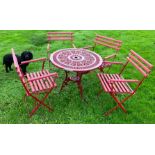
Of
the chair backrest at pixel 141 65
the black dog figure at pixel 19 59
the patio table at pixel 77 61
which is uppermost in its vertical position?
the chair backrest at pixel 141 65

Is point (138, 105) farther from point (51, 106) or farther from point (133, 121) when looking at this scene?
point (51, 106)

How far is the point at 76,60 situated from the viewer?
18.5 ft

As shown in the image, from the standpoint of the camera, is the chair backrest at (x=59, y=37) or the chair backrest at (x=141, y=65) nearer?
the chair backrest at (x=141, y=65)

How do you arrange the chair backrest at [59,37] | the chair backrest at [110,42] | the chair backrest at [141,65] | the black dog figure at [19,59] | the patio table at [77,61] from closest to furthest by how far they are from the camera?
the chair backrest at [141,65], the patio table at [77,61], the black dog figure at [19,59], the chair backrest at [110,42], the chair backrest at [59,37]

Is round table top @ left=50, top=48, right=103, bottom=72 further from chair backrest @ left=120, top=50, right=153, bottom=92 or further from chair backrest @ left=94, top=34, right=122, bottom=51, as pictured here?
chair backrest @ left=94, top=34, right=122, bottom=51

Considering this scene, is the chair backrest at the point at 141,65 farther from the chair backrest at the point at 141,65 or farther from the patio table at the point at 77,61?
the patio table at the point at 77,61

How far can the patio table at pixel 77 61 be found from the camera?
5.27 m

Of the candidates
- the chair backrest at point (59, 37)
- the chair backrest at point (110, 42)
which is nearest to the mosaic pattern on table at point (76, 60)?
the chair backrest at point (110, 42)

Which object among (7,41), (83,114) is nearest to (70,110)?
(83,114)

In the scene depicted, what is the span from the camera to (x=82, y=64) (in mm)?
5484

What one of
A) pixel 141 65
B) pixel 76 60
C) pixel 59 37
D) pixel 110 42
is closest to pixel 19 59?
pixel 59 37

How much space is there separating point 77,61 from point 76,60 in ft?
0.21

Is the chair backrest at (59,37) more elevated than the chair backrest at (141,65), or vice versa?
the chair backrest at (141,65)

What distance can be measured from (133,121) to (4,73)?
4.17 m
